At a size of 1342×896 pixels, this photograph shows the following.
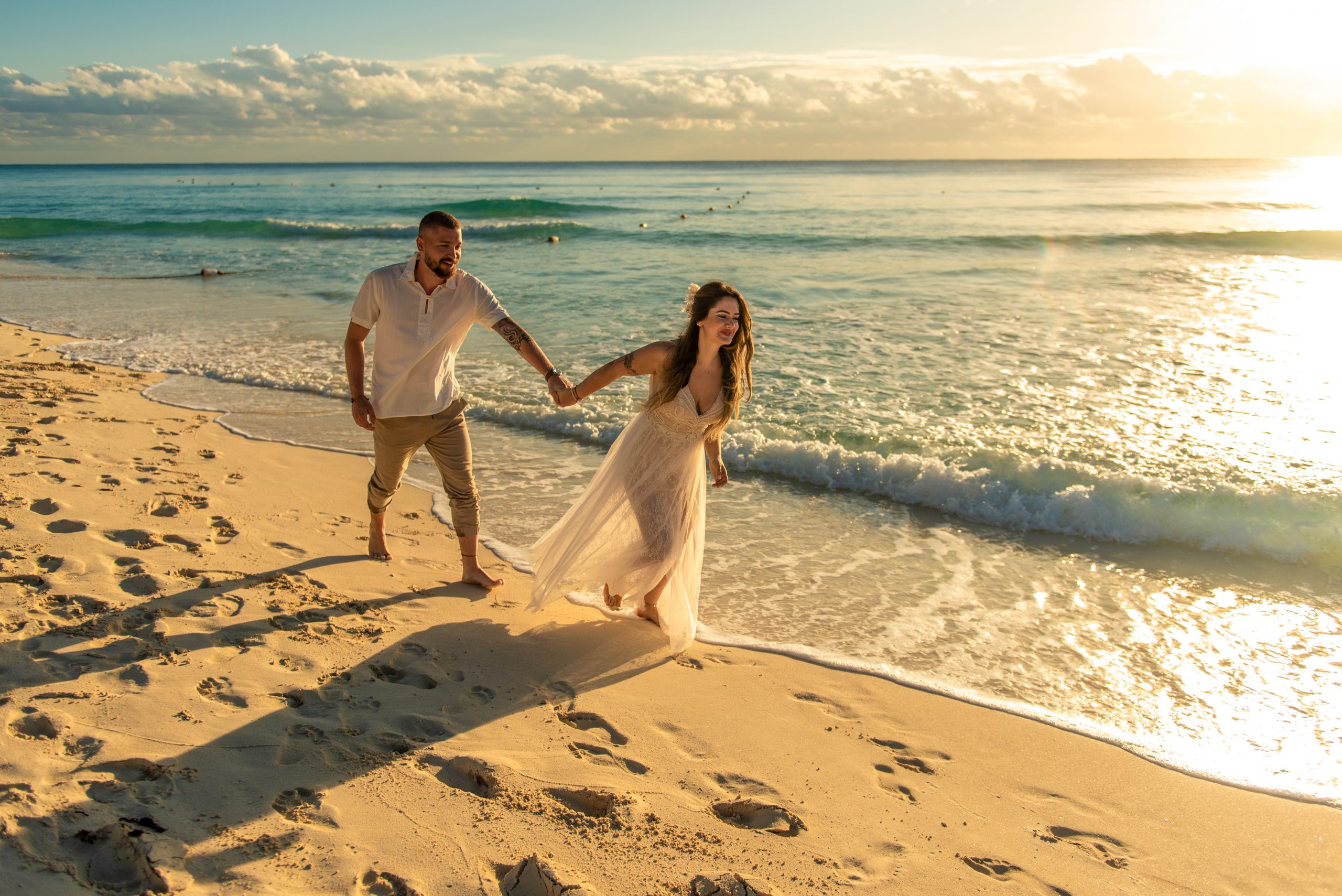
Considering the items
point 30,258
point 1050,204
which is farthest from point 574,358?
point 1050,204

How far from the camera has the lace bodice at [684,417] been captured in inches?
173

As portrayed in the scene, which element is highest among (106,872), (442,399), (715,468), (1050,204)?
(1050,204)

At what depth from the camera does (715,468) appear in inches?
187

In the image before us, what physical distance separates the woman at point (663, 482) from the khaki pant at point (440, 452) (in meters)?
0.59

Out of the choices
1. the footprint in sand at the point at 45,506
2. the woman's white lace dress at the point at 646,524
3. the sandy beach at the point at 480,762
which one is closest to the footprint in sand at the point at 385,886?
the sandy beach at the point at 480,762

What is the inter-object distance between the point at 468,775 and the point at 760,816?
43.2 inches

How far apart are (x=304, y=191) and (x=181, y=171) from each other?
7437cm

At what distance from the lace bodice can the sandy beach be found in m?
1.13

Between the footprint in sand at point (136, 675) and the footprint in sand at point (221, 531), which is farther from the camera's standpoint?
the footprint in sand at point (221, 531)

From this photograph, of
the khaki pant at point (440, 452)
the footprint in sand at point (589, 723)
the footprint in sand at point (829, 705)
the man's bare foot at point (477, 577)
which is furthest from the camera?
the man's bare foot at point (477, 577)

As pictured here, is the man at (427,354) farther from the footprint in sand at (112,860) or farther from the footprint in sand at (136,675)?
the footprint in sand at (112,860)

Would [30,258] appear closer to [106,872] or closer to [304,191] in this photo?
[106,872]

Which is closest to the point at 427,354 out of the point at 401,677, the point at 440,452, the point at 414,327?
the point at 414,327

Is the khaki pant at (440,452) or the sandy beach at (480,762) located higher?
the khaki pant at (440,452)
